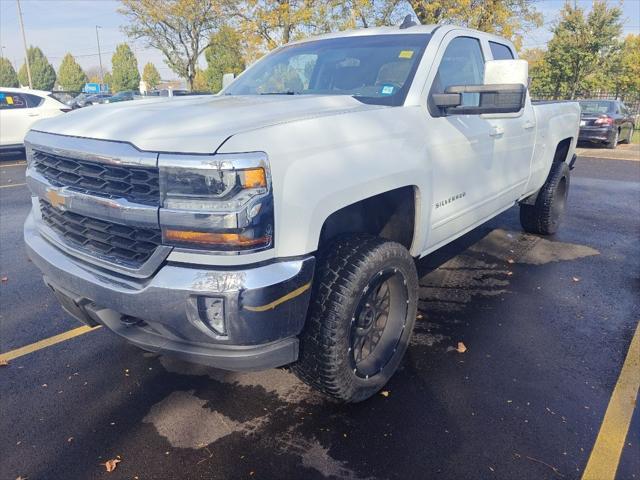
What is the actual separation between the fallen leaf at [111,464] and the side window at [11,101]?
1230 centimetres

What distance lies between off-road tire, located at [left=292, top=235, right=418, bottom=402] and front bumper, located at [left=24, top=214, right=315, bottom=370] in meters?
0.15

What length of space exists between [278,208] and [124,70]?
7076 cm

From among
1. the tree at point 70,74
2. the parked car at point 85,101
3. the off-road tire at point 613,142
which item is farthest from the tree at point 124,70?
the off-road tire at point 613,142

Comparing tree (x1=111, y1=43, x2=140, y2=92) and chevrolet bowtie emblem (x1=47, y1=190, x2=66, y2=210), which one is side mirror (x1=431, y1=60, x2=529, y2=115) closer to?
chevrolet bowtie emblem (x1=47, y1=190, x2=66, y2=210)

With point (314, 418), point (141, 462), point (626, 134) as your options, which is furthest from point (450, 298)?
point (626, 134)

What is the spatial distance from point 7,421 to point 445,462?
7.38 ft

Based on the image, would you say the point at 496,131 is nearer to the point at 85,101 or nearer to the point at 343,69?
the point at 343,69

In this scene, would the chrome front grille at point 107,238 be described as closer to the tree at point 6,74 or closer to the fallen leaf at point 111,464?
the fallen leaf at point 111,464

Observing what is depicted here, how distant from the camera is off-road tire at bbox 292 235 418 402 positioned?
2334 millimetres

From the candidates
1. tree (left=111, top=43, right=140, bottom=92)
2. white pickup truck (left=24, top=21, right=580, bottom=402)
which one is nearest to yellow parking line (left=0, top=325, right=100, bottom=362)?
white pickup truck (left=24, top=21, right=580, bottom=402)

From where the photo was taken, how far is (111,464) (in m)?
2.29

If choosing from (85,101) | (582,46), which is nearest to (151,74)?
(85,101)

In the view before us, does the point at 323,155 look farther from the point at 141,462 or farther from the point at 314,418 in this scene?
the point at 141,462

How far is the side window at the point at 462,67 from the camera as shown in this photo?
10.8 ft
